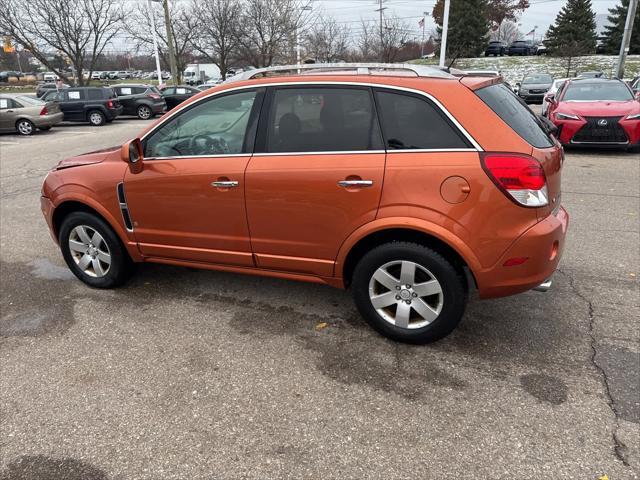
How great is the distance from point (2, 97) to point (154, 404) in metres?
19.4

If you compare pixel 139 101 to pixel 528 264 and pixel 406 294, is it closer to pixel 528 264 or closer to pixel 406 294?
pixel 406 294

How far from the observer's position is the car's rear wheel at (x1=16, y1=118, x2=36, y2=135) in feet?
57.6

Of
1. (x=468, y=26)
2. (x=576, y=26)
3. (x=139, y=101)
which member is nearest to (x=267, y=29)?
(x=139, y=101)

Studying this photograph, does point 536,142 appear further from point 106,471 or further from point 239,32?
point 239,32

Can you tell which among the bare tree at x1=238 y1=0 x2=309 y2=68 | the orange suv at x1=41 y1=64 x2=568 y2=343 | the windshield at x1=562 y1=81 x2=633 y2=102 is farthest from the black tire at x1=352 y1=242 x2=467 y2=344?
the bare tree at x1=238 y1=0 x2=309 y2=68

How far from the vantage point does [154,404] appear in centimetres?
278

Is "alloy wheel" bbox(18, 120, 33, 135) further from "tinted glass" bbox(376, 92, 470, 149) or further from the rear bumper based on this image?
the rear bumper

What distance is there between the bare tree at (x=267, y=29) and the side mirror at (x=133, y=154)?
30.0m

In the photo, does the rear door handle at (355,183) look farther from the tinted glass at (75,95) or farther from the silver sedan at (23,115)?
the tinted glass at (75,95)

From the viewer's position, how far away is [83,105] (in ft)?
66.2

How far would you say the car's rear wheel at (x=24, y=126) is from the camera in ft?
57.6

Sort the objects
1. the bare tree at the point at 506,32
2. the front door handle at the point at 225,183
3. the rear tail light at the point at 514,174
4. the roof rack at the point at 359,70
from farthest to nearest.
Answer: the bare tree at the point at 506,32 < the front door handle at the point at 225,183 < the roof rack at the point at 359,70 < the rear tail light at the point at 514,174

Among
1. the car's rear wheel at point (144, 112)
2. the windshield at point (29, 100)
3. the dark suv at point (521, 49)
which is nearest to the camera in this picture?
the windshield at point (29, 100)

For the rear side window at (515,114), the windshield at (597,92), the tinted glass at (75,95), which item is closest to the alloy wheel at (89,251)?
the rear side window at (515,114)
